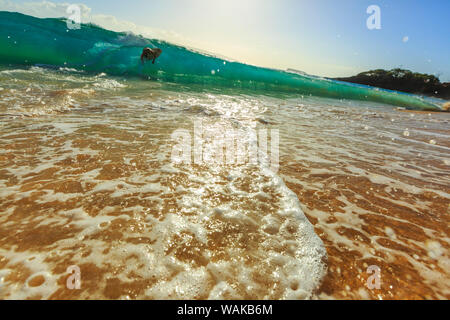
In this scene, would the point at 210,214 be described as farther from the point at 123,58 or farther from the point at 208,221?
the point at 123,58

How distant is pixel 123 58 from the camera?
20688 mm

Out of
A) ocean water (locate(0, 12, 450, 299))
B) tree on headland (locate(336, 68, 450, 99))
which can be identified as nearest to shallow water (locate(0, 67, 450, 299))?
ocean water (locate(0, 12, 450, 299))

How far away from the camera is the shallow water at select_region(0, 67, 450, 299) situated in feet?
A: 4.67

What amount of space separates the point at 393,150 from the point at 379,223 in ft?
10.3

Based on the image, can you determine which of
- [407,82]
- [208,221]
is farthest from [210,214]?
[407,82]

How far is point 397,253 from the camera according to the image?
1785 millimetres

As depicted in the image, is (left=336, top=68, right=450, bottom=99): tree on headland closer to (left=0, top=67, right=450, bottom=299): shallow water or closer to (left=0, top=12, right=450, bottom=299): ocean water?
(left=0, top=12, right=450, bottom=299): ocean water

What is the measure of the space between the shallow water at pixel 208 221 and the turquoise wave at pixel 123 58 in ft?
53.0

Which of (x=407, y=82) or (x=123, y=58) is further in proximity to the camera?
(x=407, y=82)

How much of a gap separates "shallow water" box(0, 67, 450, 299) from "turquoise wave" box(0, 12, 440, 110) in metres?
16.2

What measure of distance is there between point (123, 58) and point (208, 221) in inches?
913

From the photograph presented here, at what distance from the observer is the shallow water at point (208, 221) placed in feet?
4.67
